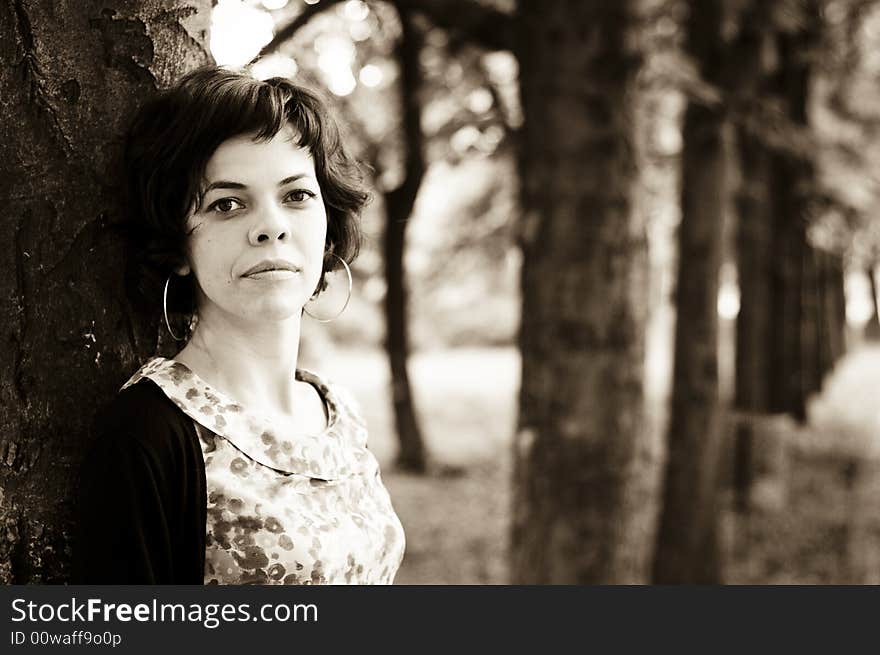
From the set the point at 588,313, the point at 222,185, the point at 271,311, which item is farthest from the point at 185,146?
the point at 588,313

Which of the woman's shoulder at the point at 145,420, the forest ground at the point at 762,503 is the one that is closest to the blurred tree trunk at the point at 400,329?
the forest ground at the point at 762,503

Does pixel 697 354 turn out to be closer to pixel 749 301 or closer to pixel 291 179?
pixel 749 301

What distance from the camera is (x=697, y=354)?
846 cm

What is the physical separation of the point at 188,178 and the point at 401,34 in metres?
9.55

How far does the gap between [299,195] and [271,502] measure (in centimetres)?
66

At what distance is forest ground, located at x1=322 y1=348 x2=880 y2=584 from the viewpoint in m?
10.2

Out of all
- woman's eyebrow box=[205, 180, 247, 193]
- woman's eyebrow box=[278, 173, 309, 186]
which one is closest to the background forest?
woman's eyebrow box=[205, 180, 247, 193]

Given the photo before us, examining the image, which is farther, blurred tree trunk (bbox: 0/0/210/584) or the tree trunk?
the tree trunk

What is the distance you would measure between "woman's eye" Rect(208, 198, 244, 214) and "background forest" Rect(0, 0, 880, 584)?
0.98 ft

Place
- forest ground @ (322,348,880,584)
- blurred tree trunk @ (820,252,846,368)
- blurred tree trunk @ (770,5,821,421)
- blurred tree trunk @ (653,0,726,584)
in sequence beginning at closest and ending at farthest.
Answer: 1. blurred tree trunk @ (653,0,726,584)
2. forest ground @ (322,348,880,584)
3. blurred tree trunk @ (770,5,821,421)
4. blurred tree trunk @ (820,252,846,368)

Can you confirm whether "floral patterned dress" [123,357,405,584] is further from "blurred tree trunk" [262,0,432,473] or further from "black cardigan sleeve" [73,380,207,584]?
"blurred tree trunk" [262,0,432,473]

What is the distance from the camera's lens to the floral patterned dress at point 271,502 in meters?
1.99

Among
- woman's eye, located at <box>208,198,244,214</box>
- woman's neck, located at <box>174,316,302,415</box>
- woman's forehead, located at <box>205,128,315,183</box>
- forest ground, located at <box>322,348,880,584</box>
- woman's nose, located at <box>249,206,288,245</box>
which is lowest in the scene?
forest ground, located at <box>322,348,880,584</box>

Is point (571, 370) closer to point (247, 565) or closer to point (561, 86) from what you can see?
point (561, 86)
